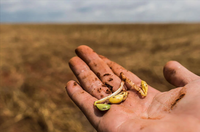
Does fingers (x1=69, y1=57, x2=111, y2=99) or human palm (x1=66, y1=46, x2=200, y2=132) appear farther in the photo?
fingers (x1=69, y1=57, x2=111, y2=99)

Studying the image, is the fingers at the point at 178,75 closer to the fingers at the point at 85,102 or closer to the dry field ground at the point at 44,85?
the fingers at the point at 85,102

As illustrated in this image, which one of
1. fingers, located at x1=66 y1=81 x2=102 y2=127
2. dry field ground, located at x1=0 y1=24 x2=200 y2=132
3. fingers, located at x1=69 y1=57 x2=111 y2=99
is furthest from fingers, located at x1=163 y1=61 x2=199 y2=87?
dry field ground, located at x1=0 y1=24 x2=200 y2=132

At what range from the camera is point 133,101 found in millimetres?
2564

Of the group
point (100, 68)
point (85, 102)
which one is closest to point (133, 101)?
point (85, 102)

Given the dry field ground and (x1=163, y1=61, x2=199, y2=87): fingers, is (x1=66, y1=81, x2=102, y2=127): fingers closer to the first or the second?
the dry field ground

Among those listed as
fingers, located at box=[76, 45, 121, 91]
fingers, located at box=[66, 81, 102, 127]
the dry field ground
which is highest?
fingers, located at box=[76, 45, 121, 91]

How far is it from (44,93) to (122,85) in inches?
101

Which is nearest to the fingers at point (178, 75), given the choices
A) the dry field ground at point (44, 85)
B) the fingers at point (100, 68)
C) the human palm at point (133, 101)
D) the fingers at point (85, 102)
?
the human palm at point (133, 101)

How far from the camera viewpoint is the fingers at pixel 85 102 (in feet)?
7.12

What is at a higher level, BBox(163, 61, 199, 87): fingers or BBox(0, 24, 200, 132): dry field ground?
BBox(163, 61, 199, 87): fingers

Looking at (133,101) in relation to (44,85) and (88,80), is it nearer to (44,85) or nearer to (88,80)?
(88,80)

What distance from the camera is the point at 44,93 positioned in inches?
175

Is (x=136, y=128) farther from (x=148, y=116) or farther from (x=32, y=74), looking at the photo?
(x=32, y=74)

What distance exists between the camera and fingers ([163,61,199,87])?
2.62 m
